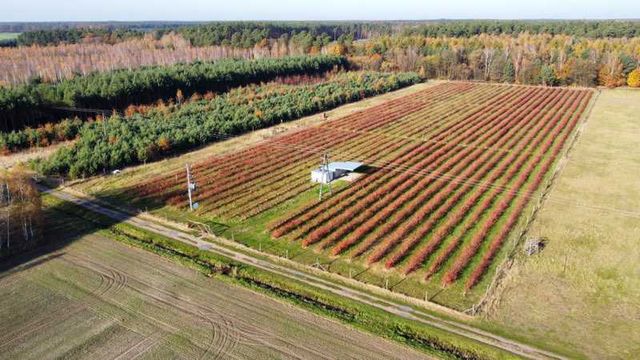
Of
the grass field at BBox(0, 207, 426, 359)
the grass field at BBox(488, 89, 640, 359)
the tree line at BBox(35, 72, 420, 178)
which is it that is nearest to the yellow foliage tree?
the tree line at BBox(35, 72, 420, 178)

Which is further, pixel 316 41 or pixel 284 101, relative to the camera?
pixel 316 41

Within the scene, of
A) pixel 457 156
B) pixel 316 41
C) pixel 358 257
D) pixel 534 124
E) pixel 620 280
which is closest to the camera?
pixel 620 280

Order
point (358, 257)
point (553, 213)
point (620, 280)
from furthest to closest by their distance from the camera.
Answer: point (553, 213)
point (358, 257)
point (620, 280)

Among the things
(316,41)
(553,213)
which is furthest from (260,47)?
(553,213)

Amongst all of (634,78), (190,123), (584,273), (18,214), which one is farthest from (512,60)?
(18,214)

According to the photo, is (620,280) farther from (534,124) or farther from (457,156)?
(534,124)

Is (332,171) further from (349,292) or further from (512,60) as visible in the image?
(512,60)

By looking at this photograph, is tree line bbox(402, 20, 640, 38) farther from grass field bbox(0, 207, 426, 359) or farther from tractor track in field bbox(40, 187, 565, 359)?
grass field bbox(0, 207, 426, 359)
